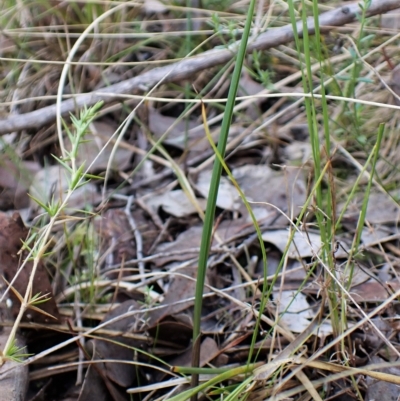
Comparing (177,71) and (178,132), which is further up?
(177,71)

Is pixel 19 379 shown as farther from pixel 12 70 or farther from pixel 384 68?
pixel 384 68

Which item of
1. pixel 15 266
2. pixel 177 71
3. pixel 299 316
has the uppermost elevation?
pixel 177 71

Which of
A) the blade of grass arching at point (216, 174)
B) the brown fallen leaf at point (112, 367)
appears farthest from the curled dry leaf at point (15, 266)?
the blade of grass arching at point (216, 174)

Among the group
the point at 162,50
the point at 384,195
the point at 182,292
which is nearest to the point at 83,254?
the point at 182,292

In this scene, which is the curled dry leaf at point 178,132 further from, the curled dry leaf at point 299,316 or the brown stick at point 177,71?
the curled dry leaf at point 299,316

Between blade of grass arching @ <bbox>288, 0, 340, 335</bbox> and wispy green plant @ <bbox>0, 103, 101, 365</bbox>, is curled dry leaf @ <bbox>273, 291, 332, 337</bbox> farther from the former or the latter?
wispy green plant @ <bbox>0, 103, 101, 365</bbox>

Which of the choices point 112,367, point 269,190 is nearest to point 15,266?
point 112,367

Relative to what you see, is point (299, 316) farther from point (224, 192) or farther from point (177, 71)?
point (177, 71)

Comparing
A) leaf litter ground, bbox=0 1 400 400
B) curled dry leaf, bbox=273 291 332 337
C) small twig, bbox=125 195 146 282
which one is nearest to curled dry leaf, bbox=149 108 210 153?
leaf litter ground, bbox=0 1 400 400
